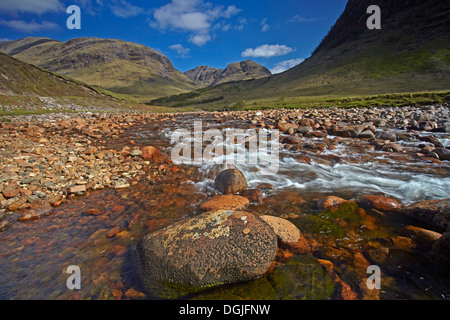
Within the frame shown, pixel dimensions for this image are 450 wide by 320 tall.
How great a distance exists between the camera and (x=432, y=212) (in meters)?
3.13

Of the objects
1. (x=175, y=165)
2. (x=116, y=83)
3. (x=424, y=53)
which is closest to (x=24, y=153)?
(x=175, y=165)

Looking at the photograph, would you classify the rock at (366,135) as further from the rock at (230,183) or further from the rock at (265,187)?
the rock at (230,183)

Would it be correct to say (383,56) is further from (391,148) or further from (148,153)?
(148,153)

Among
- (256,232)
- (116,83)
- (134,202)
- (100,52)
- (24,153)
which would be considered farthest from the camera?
(100,52)

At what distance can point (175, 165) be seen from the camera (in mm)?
6445

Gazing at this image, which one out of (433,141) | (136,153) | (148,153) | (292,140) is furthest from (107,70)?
(433,141)

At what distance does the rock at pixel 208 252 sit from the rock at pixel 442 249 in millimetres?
1921

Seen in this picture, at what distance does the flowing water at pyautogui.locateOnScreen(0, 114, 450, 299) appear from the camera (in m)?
2.15

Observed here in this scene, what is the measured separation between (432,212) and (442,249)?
109 centimetres

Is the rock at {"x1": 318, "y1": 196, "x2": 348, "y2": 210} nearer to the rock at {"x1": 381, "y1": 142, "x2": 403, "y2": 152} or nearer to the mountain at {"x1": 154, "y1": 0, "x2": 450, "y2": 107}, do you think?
the rock at {"x1": 381, "y1": 142, "x2": 403, "y2": 152}

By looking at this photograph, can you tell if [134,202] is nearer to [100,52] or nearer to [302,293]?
[302,293]

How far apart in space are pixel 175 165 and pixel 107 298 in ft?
14.9

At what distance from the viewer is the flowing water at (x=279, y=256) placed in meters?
2.15

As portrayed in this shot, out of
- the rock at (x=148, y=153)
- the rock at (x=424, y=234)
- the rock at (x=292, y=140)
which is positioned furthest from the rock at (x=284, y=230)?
the rock at (x=292, y=140)
